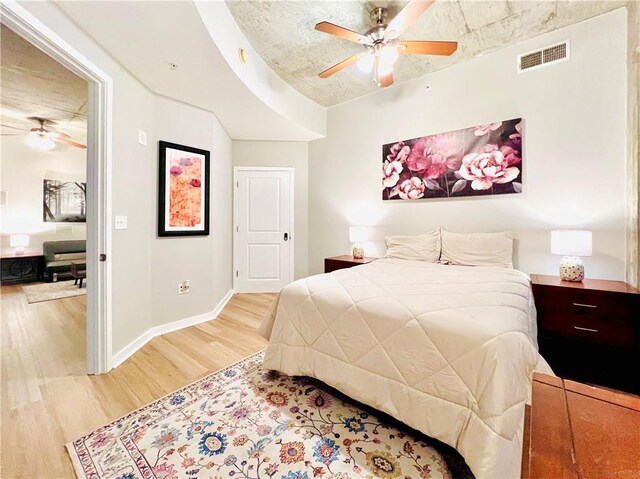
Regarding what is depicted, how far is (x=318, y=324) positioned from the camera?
5.62 ft

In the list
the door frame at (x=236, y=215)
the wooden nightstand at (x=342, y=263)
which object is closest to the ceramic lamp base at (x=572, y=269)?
the wooden nightstand at (x=342, y=263)

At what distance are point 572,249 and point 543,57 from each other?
6.02 feet

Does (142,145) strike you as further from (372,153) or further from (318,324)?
Answer: (372,153)

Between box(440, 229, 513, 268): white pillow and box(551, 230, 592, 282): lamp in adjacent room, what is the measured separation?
38cm

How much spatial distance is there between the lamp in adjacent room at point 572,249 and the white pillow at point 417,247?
99 centimetres

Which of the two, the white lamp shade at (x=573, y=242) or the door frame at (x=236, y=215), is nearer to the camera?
the white lamp shade at (x=573, y=242)

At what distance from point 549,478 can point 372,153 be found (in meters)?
3.68

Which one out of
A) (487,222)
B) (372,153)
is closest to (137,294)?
(372,153)

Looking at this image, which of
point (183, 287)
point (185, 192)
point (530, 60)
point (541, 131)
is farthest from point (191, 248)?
point (530, 60)

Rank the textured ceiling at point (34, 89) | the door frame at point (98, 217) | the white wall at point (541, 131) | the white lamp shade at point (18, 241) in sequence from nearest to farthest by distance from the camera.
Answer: the door frame at point (98, 217)
the white wall at point (541, 131)
the textured ceiling at point (34, 89)
the white lamp shade at point (18, 241)

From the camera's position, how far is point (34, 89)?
3076 millimetres

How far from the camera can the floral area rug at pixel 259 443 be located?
1250mm

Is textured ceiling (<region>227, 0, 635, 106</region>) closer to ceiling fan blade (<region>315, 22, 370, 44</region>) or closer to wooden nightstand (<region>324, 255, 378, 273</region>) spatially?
ceiling fan blade (<region>315, 22, 370, 44</region>)

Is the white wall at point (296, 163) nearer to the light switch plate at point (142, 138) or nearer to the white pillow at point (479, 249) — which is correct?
the light switch plate at point (142, 138)
